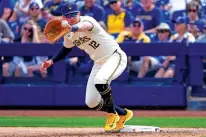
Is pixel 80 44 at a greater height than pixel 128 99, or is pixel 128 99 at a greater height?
pixel 80 44

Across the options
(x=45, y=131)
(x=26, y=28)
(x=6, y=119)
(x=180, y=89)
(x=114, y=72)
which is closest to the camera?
(x=114, y=72)

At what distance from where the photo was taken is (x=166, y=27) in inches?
492

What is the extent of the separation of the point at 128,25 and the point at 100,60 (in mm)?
5190

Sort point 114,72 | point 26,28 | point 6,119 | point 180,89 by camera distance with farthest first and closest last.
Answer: point 26,28 < point 180,89 < point 6,119 < point 114,72

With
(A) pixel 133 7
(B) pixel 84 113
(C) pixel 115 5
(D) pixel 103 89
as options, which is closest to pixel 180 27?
(A) pixel 133 7

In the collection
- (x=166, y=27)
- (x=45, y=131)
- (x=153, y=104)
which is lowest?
(x=153, y=104)

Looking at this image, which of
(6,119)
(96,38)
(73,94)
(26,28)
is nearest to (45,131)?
(96,38)

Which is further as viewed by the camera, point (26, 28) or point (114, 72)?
point (26, 28)

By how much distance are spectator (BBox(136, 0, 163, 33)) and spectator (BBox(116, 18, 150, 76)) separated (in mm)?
269

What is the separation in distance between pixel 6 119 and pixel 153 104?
3342 millimetres

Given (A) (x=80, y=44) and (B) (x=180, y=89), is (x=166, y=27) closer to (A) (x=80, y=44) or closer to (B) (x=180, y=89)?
(B) (x=180, y=89)

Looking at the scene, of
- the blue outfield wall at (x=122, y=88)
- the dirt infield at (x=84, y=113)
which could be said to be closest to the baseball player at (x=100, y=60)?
the dirt infield at (x=84, y=113)

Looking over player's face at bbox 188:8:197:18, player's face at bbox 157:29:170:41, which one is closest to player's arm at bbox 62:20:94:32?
player's face at bbox 157:29:170:41

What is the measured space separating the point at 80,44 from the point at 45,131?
1420 millimetres
